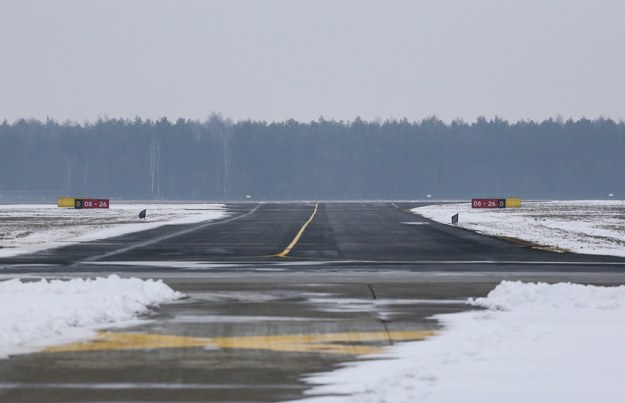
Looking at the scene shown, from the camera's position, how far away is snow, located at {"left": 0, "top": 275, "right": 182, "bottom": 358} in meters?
11.9

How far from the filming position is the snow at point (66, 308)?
1191cm

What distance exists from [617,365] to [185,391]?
3996 millimetres

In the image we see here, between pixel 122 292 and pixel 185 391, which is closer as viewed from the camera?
pixel 185 391

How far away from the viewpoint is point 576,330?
12.8 meters

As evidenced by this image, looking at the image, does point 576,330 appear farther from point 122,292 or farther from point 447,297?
point 122,292

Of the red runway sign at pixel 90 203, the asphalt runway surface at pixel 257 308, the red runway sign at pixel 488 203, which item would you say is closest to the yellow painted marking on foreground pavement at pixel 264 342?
the asphalt runway surface at pixel 257 308

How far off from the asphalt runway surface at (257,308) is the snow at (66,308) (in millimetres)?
392

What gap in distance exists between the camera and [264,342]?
1186 cm

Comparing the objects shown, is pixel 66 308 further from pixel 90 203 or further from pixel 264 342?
pixel 90 203

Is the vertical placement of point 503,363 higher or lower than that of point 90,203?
→ lower

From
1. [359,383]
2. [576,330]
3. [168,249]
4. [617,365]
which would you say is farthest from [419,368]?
[168,249]

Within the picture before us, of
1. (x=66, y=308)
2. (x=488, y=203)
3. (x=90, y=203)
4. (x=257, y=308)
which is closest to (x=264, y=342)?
(x=66, y=308)

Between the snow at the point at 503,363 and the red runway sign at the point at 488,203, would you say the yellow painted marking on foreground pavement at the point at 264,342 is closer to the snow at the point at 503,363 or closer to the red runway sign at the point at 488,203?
the snow at the point at 503,363

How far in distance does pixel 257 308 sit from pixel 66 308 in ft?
8.85
